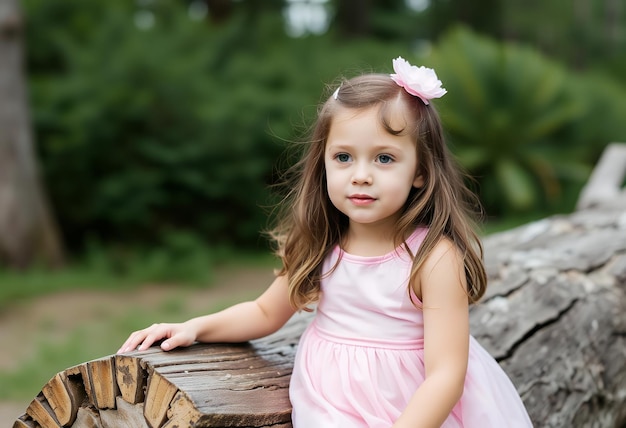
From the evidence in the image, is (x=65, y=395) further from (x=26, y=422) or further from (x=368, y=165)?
(x=368, y=165)

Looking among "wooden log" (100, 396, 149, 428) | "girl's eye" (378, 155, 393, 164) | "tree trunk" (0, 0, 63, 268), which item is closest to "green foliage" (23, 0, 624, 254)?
"tree trunk" (0, 0, 63, 268)

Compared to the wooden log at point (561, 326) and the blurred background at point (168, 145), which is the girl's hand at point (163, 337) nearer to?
the wooden log at point (561, 326)

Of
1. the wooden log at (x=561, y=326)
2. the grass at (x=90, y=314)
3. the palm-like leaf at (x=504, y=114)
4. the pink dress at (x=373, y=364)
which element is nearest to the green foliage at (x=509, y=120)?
the palm-like leaf at (x=504, y=114)

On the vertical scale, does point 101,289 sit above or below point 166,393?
below

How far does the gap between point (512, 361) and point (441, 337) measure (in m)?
0.76

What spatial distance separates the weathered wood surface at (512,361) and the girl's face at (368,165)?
53cm

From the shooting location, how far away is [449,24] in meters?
17.6

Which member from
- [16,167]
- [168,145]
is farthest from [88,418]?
[168,145]

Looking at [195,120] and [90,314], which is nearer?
[90,314]

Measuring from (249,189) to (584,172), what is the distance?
4.49 metres

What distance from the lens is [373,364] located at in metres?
1.98

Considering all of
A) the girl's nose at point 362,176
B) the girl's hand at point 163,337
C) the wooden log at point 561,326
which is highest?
the girl's nose at point 362,176

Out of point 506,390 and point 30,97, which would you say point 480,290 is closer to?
point 506,390

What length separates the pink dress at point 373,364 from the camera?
1.94 metres
